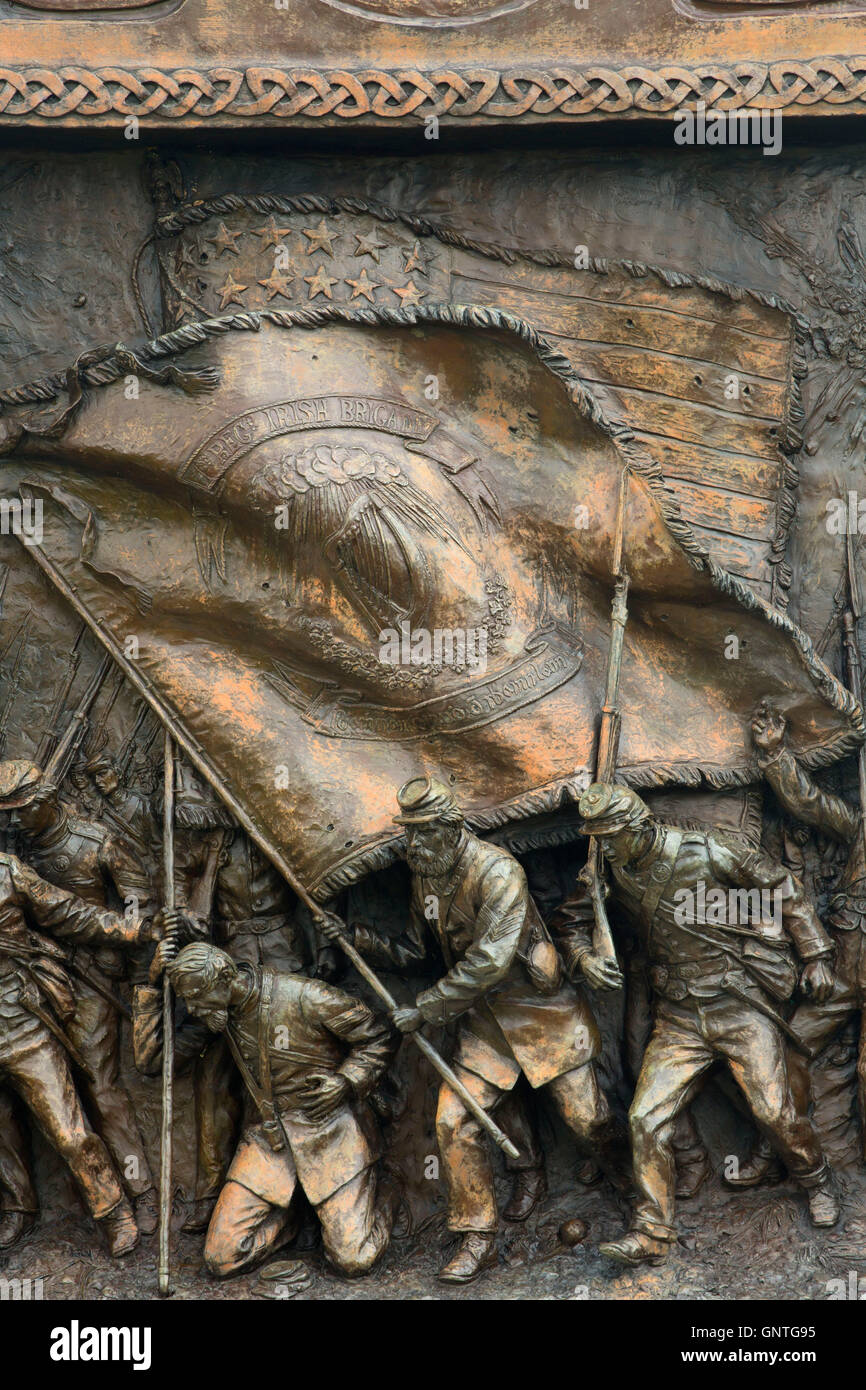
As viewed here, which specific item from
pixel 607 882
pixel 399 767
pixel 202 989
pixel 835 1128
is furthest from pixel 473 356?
pixel 835 1128

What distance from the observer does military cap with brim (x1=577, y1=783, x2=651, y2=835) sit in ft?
25.8

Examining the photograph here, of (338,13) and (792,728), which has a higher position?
(338,13)

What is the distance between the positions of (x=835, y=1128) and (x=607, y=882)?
152 cm

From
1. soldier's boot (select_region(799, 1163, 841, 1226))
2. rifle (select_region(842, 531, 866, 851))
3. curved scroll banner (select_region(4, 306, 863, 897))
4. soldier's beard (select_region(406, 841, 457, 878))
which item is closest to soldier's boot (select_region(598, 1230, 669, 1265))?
soldier's boot (select_region(799, 1163, 841, 1226))

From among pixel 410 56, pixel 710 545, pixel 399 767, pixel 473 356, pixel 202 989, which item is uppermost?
pixel 410 56

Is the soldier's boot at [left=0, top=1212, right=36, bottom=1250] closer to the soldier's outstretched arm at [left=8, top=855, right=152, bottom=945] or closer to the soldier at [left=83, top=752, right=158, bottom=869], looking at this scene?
the soldier's outstretched arm at [left=8, top=855, right=152, bottom=945]

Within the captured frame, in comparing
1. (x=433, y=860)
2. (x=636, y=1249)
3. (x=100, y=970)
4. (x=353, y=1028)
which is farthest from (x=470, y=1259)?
(x=100, y=970)

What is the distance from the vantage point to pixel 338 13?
8242 mm

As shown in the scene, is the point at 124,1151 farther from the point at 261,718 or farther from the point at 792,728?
the point at 792,728

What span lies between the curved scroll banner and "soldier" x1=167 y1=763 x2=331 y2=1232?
206mm

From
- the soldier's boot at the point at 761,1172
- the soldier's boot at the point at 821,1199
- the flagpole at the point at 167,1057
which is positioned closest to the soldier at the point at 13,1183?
the flagpole at the point at 167,1057

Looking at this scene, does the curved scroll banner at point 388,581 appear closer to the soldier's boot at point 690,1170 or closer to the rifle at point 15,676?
the rifle at point 15,676

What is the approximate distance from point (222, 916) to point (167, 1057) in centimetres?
73

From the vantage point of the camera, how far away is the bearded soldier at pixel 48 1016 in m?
8.30
